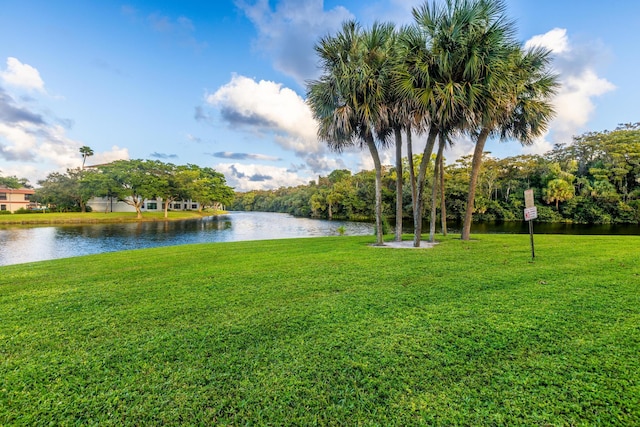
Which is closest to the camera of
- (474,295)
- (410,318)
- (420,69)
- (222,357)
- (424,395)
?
(424,395)

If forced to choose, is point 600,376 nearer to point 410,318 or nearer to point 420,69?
point 410,318

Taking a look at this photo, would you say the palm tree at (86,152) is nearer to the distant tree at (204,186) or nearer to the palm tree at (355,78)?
the distant tree at (204,186)

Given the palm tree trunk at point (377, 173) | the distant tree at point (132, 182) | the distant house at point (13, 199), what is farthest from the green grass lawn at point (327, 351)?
the distant house at point (13, 199)

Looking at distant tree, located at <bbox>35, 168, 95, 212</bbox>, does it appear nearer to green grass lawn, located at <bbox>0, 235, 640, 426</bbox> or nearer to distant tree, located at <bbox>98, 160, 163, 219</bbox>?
distant tree, located at <bbox>98, 160, 163, 219</bbox>

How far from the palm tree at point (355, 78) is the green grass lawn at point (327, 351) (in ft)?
19.6

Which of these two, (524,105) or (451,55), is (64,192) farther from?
(524,105)

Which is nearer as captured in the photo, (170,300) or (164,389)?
(164,389)

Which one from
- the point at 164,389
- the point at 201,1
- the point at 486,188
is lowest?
the point at 164,389

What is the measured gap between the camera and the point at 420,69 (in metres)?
8.12

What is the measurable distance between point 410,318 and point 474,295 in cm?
143

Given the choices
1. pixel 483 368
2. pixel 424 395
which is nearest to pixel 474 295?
pixel 483 368

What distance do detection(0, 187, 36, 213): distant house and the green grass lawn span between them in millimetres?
57699

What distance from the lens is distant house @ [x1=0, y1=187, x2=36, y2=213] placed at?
43519 millimetres

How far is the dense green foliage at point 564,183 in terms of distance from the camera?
31844 mm
